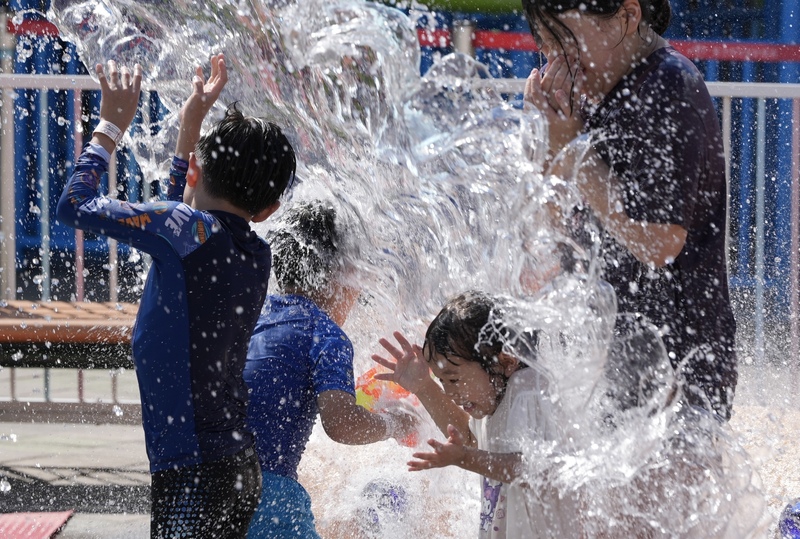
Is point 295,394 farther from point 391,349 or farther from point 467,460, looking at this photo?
point 467,460

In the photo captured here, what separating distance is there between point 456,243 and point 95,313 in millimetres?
2412

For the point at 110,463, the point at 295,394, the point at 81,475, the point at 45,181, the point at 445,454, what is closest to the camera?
the point at 445,454

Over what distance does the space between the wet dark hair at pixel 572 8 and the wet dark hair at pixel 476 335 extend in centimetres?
63

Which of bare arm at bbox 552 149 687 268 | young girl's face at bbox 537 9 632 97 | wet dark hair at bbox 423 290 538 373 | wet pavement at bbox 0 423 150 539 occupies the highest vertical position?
young girl's face at bbox 537 9 632 97

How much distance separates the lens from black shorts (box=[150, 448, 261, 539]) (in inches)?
82.7

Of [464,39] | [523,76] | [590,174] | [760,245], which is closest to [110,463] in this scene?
[590,174]

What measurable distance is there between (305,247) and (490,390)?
65 cm

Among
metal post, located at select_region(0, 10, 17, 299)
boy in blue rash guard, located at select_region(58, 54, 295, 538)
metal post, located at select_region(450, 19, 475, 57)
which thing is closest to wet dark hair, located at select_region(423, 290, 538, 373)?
boy in blue rash guard, located at select_region(58, 54, 295, 538)

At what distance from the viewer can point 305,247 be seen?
2625 mm

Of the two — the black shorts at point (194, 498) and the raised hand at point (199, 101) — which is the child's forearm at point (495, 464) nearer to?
the black shorts at point (194, 498)

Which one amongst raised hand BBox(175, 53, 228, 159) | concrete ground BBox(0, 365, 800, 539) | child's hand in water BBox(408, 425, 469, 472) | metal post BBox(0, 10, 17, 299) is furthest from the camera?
metal post BBox(0, 10, 17, 299)

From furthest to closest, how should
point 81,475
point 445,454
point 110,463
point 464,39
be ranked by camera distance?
1. point 464,39
2. point 110,463
3. point 81,475
4. point 445,454

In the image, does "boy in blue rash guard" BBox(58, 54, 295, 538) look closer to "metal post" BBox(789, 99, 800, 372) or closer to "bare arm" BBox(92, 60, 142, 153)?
"bare arm" BBox(92, 60, 142, 153)

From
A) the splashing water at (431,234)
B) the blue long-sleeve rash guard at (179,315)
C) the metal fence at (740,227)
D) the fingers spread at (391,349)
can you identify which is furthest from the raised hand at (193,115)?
the metal fence at (740,227)
